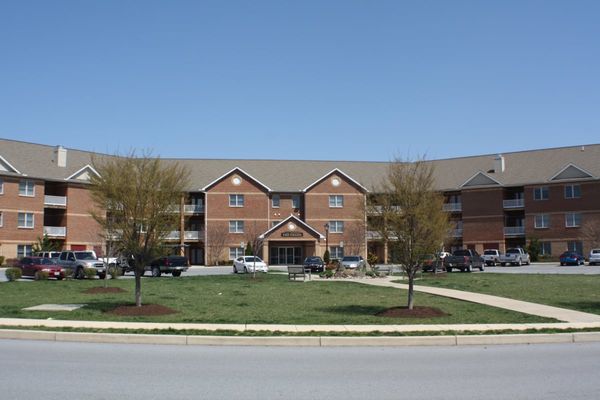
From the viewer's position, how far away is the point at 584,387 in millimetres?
8719

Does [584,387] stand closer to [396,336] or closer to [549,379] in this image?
[549,379]

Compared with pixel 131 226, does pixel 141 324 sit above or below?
below

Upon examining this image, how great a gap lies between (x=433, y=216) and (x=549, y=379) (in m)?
8.39

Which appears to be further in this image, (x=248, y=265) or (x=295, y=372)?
(x=248, y=265)

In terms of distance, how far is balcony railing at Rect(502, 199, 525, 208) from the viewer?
66.6 metres

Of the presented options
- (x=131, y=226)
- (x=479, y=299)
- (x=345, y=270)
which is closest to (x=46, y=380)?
(x=131, y=226)

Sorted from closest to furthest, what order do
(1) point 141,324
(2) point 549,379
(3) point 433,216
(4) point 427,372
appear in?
(2) point 549,379
(4) point 427,372
(1) point 141,324
(3) point 433,216

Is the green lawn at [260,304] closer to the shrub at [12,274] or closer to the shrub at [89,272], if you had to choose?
the shrub at [12,274]

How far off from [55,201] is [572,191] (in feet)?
167

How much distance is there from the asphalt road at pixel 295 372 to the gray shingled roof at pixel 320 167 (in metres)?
48.9

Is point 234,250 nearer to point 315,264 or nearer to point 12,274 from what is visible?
point 315,264

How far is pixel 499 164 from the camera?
6969 centimetres

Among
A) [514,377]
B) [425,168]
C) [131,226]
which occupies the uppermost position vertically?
[425,168]

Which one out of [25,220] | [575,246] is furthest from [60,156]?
[575,246]
